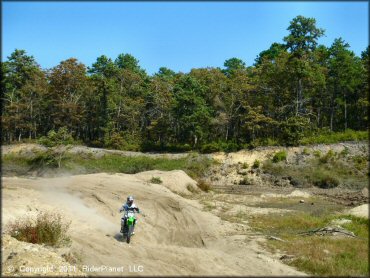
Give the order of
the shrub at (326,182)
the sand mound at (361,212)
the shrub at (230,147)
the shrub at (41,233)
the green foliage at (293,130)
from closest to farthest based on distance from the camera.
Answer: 1. the shrub at (41,233)
2. the sand mound at (361,212)
3. the shrub at (326,182)
4. the green foliage at (293,130)
5. the shrub at (230,147)

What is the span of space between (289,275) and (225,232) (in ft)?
25.5

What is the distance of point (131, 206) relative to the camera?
1808 centimetres

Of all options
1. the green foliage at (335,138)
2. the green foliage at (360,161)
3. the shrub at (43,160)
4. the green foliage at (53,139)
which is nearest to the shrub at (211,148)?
the green foliage at (335,138)

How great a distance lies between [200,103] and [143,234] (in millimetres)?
46593

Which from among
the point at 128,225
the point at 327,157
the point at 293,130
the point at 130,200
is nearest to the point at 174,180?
the point at 130,200

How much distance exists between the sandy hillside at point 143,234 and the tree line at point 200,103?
31.4 m

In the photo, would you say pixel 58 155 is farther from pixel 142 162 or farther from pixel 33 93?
pixel 33 93

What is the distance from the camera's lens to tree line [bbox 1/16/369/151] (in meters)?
58.6

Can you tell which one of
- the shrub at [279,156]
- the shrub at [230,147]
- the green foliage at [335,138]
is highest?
the green foliage at [335,138]

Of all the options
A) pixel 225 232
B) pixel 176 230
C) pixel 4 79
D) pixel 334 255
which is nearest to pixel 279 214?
pixel 225 232

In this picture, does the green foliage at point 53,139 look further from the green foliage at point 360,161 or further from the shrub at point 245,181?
the green foliage at point 360,161

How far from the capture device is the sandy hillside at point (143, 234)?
13938mm

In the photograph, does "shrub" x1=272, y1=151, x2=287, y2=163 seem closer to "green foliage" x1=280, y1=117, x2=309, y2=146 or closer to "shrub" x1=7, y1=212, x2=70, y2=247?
"green foliage" x1=280, y1=117, x2=309, y2=146

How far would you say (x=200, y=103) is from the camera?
2544 inches
